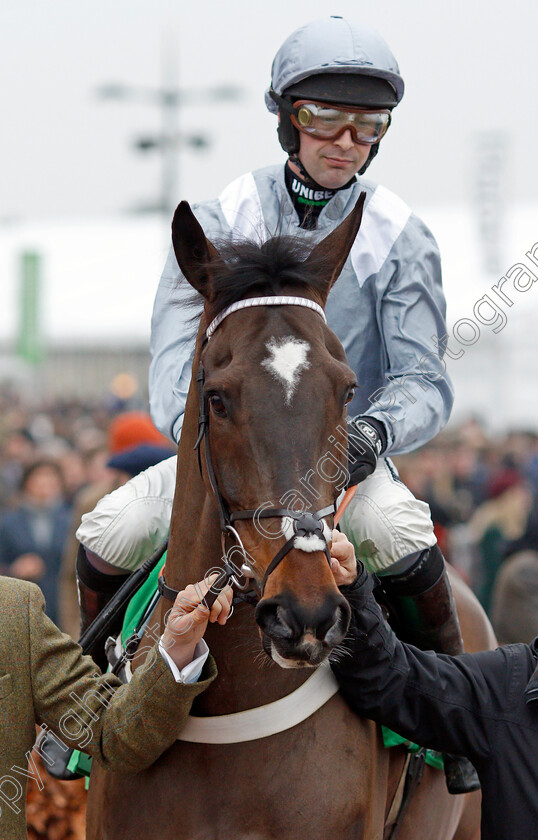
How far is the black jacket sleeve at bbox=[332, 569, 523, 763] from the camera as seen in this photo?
3049 millimetres

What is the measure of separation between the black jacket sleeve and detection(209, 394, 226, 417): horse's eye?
0.62 metres

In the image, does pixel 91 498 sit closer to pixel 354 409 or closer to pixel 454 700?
pixel 354 409

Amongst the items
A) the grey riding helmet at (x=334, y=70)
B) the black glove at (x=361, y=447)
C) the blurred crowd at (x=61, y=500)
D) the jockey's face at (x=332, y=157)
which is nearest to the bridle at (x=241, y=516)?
the black glove at (x=361, y=447)

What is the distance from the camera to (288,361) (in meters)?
2.72

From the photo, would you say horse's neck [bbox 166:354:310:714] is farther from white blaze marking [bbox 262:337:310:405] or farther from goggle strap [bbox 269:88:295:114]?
goggle strap [bbox 269:88:295:114]

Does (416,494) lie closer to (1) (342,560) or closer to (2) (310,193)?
(2) (310,193)

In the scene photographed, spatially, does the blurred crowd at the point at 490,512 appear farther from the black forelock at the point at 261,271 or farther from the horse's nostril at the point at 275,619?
the horse's nostril at the point at 275,619

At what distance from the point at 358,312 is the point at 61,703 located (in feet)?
5.35

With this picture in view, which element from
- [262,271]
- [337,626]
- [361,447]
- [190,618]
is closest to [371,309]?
[361,447]

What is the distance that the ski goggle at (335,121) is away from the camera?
3502mm

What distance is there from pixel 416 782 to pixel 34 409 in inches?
807

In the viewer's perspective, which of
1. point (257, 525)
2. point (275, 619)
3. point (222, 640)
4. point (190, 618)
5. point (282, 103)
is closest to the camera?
point (275, 619)

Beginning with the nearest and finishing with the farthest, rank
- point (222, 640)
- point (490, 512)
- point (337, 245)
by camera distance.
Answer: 1. point (222, 640)
2. point (337, 245)
3. point (490, 512)

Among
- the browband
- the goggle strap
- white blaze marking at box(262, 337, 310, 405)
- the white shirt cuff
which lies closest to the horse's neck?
the white shirt cuff
